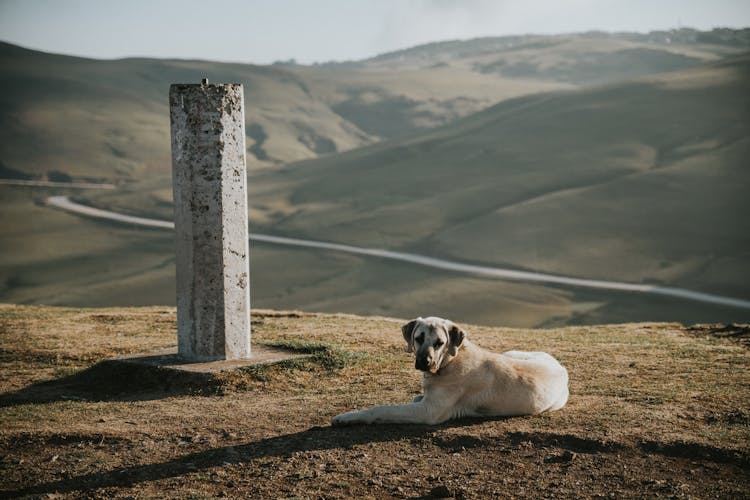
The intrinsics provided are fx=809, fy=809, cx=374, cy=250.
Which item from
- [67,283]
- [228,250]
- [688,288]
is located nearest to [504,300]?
[688,288]

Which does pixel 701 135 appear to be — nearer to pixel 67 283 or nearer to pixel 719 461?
pixel 67 283

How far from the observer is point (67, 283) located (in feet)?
312

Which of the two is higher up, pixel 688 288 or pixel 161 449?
pixel 161 449

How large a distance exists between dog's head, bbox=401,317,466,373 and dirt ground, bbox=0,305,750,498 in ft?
3.47

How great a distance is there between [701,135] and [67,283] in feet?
313

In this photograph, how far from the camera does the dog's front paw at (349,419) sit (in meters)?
11.5

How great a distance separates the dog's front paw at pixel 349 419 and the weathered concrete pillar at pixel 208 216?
4.14 metres

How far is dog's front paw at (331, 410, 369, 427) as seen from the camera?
11531mm

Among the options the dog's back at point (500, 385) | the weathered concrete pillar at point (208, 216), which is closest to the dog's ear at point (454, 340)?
the dog's back at point (500, 385)

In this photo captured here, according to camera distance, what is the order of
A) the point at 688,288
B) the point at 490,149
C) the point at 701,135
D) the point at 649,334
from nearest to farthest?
the point at 649,334
the point at 688,288
the point at 701,135
the point at 490,149

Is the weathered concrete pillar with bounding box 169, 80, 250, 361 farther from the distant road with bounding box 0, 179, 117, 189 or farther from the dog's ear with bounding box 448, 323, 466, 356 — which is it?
the distant road with bounding box 0, 179, 117, 189

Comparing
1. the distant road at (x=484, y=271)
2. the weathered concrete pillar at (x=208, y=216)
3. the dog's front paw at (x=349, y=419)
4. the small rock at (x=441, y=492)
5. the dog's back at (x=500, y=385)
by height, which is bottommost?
the distant road at (x=484, y=271)

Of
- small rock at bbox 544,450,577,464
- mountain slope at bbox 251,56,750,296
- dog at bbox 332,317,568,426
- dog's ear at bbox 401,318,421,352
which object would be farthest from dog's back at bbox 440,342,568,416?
mountain slope at bbox 251,56,750,296

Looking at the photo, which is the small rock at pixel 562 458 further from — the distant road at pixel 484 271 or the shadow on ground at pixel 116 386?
the distant road at pixel 484 271
